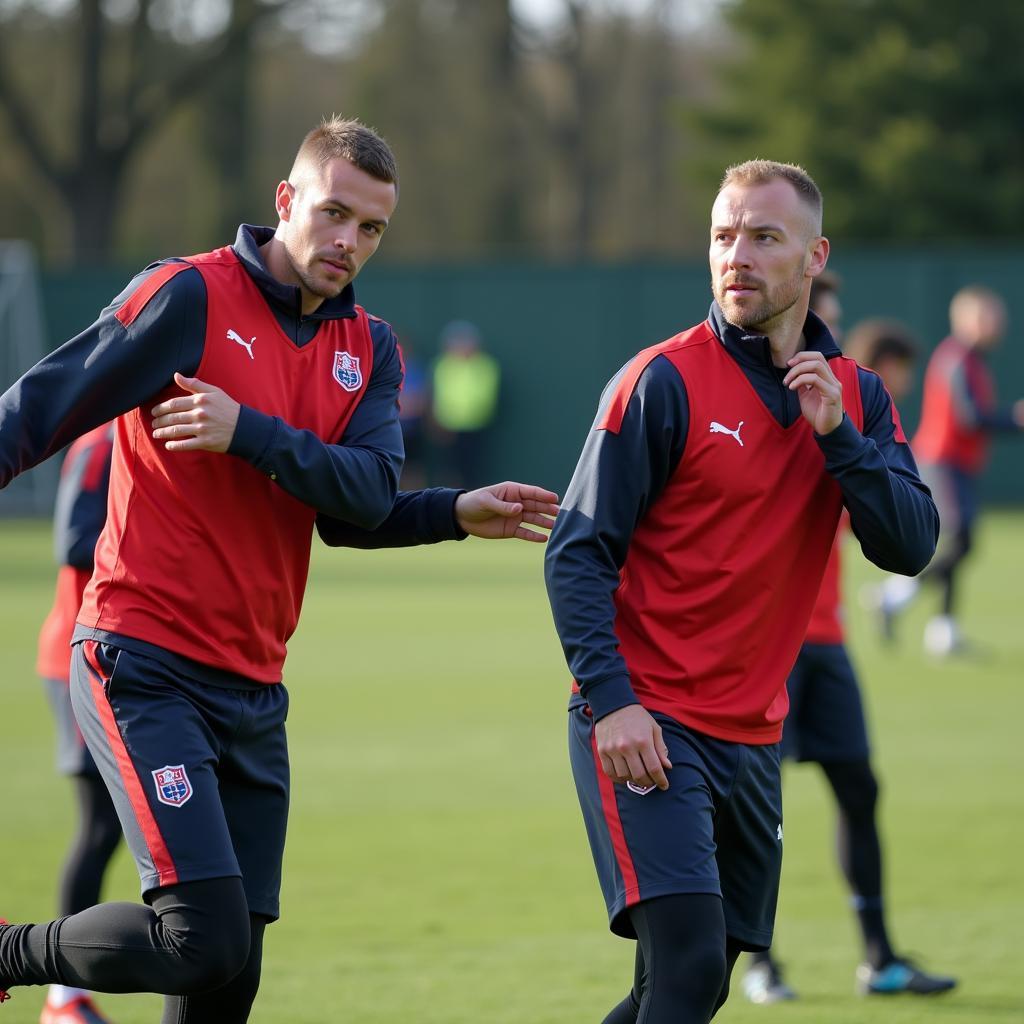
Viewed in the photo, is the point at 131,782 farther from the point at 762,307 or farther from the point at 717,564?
the point at 762,307

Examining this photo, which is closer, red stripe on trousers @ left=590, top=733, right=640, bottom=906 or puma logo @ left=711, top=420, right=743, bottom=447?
red stripe on trousers @ left=590, top=733, right=640, bottom=906

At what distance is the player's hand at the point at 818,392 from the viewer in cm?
420

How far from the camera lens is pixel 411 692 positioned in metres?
12.3

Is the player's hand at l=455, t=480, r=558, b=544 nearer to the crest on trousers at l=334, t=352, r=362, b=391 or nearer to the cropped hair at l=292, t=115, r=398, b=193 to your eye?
the crest on trousers at l=334, t=352, r=362, b=391

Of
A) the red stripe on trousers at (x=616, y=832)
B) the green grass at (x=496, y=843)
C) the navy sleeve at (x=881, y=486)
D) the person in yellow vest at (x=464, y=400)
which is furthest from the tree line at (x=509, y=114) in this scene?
the red stripe on trousers at (x=616, y=832)

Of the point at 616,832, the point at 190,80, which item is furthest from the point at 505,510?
the point at 190,80

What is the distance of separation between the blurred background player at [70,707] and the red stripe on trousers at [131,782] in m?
1.23

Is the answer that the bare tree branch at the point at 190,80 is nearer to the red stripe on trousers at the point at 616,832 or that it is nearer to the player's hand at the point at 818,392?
the player's hand at the point at 818,392

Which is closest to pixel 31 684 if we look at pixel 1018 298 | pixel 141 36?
pixel 1018 298

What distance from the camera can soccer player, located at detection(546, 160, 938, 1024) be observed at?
4.14 m

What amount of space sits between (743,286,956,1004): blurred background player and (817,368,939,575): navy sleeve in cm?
151

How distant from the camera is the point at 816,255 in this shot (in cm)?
455

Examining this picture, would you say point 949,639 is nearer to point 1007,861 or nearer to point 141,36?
point 1007,861

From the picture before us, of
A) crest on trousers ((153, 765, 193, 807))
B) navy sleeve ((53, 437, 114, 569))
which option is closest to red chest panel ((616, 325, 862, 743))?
crest on trousers ((153, 765, 193, 807))
